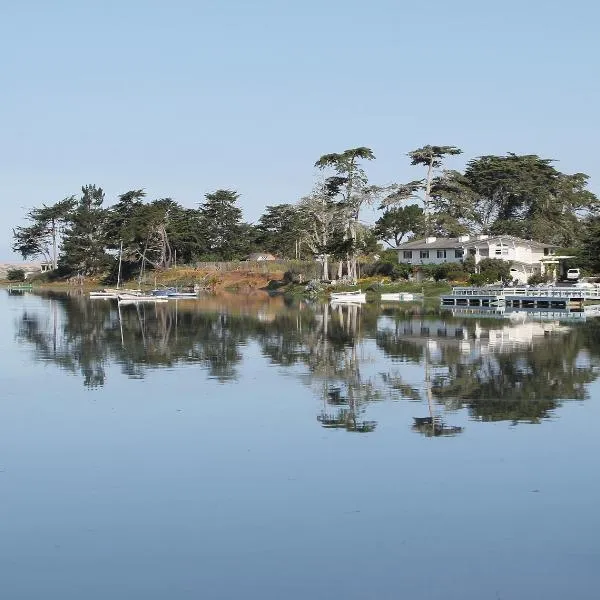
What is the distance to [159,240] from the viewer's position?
5079 inches

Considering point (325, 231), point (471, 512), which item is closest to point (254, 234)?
point (325, 231)

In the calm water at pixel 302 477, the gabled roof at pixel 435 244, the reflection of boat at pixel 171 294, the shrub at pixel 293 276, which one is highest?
the gabled roof at pixel 435 244

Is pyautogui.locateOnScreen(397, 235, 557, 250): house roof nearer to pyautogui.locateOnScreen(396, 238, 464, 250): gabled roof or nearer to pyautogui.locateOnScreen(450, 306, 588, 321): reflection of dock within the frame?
pyautogui.locateOnScreen(396, 238, 464, 250): gabled roof

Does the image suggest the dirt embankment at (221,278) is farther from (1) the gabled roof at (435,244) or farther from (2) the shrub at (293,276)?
(1) the gabled roof at (435,244)

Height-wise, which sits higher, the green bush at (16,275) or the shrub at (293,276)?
the green bush at (16,275)

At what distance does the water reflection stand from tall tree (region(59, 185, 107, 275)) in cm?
6712

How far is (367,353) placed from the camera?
139ft

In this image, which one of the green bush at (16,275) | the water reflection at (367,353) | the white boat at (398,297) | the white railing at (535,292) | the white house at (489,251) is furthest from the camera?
the green bush at (16,275)

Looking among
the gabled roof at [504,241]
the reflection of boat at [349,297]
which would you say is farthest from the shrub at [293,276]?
the gabled roof at [504,241]

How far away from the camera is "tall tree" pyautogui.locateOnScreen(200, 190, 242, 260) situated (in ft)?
453

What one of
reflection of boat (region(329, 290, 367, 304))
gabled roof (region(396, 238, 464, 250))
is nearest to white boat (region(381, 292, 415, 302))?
reflection of boat (region(329, 290, 367, 304))

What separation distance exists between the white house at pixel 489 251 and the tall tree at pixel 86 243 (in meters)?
56.5

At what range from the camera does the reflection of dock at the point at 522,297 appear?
71.3m

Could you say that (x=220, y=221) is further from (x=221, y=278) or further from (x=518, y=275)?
(x=518, y=275)
